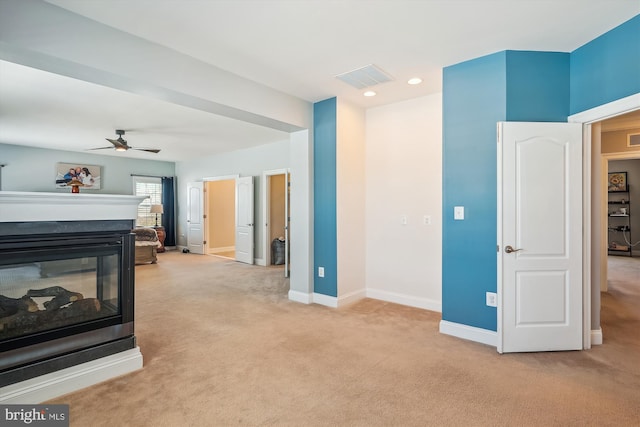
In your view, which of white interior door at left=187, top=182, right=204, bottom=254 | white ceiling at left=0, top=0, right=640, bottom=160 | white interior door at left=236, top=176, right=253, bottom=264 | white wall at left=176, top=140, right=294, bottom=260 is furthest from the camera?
white interior door at left=187, top=182, right=204, bottom=254

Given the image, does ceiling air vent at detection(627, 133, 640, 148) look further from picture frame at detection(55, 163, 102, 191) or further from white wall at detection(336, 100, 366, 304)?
picture frame at detection(55, 163, 102, 191)

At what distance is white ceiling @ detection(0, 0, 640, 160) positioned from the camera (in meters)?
2.28

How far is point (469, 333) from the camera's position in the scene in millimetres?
3121

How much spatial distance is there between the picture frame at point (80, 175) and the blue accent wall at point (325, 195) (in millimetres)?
6303

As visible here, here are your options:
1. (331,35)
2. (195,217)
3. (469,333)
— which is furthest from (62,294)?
(195,217)

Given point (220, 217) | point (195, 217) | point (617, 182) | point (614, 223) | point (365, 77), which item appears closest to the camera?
point (365, 77)

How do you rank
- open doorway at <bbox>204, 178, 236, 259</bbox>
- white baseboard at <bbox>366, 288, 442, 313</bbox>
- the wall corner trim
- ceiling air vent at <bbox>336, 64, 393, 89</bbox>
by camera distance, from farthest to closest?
open doorway at <bbox>204, 178, 236, 259</bbox> < white baseboard at <bbox>366, 288, 442, 313</bbox> < ceiling air vent at <bbox>336, 64, 393, 89</bbox> < the wall corner trim

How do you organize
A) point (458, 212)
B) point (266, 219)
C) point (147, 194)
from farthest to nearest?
point (147, 194) → point (266, 219) → point (458, 212)

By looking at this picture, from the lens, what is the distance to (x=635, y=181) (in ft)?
26.7

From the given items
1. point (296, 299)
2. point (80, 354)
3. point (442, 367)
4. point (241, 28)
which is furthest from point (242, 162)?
point (442, 367)

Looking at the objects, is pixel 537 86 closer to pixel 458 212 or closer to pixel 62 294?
pixel 458 212

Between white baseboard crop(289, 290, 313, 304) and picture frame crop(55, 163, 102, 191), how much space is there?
6.19 metres

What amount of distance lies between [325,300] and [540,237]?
2466 millimetres

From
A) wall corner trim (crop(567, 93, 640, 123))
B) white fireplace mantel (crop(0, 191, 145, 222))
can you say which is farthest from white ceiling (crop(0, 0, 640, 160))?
white fireplace mantel (crop(0, 191, 145, 222))
